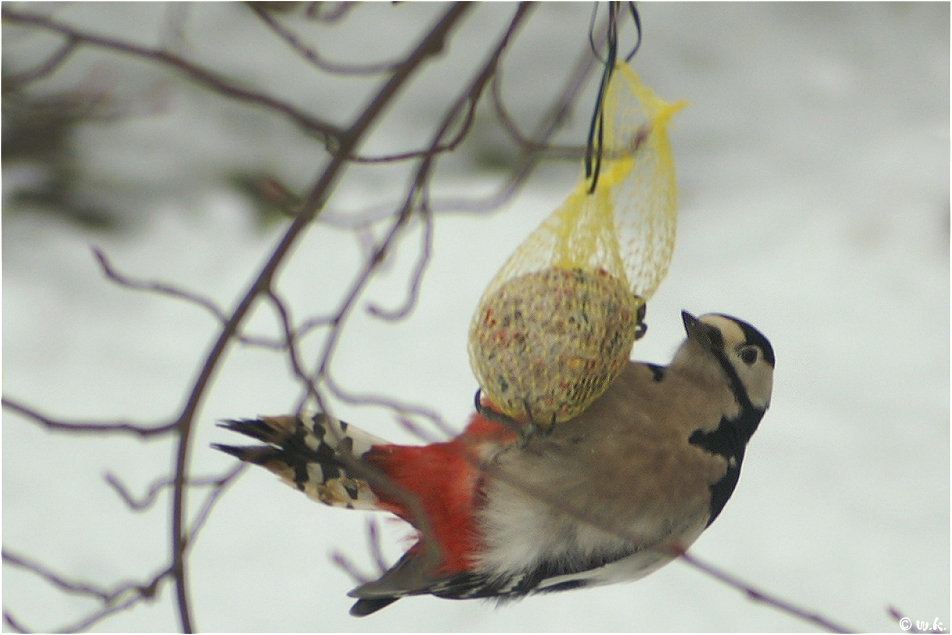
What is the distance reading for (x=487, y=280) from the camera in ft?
13.0

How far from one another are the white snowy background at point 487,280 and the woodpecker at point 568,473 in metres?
1.37

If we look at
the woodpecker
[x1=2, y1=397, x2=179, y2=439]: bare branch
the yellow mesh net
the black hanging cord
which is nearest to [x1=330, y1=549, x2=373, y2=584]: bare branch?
the woodpecker

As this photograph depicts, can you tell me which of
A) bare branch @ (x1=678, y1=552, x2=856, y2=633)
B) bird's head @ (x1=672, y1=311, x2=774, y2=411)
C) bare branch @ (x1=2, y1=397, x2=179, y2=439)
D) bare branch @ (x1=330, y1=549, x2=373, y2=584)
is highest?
bird's head @ (x1=672, y1=311, x2=774, y2=411)

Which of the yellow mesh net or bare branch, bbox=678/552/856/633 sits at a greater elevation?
the yellow mesh net

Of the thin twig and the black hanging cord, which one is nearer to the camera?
the thin twig

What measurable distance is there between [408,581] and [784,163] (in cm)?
330

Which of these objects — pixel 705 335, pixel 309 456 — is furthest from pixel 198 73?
pixel 705 335

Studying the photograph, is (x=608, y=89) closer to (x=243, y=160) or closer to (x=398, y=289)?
(x=398, y=289)

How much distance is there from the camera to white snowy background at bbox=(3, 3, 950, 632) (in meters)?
3.21

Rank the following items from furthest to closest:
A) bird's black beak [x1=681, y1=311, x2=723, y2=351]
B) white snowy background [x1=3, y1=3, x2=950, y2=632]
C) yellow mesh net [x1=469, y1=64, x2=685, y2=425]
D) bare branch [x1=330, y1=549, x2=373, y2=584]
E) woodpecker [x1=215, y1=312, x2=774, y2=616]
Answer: white snowy background [x1=3, y1=3, x2=950, y2=632]
bare branch [x1=330, y1=549, x2=373, y2=584]
bird's black beak [x1=681, y1=311, x2=723, y2=351]
woodpecker [x1=215, y1=312, x2=774, y2=616]
yellow mesh net [x1=469, y1=64, x2=685, y2=425]

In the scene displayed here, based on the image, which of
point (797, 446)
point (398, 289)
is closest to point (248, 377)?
point (398, 289)

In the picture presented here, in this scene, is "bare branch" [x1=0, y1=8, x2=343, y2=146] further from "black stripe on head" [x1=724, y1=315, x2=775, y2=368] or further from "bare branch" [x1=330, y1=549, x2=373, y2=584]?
"bare branch" [x1=330, y1=549, x2=373, y2=584]

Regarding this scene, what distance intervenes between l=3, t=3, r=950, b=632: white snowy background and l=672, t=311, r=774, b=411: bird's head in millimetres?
1564

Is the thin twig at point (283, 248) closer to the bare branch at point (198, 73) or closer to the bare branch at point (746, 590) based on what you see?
the bare branch at point (198, 73)
